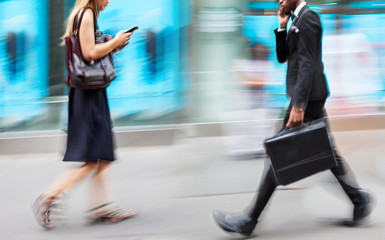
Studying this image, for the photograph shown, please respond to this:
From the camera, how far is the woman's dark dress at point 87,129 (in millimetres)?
3820

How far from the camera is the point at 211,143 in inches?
269

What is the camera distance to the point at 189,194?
15.7ft

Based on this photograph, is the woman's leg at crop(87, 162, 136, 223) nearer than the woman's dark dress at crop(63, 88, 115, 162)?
No

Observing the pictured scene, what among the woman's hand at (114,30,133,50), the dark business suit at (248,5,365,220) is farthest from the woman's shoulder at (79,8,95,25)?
the dark business suit at (248,5,365,220)

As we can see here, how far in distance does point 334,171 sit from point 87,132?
5.75ft

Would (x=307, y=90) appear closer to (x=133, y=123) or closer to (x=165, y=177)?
(x=165, y=177)

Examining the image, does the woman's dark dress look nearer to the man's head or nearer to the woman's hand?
the woman's hand

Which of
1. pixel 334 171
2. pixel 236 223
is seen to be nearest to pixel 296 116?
pixel 334 171

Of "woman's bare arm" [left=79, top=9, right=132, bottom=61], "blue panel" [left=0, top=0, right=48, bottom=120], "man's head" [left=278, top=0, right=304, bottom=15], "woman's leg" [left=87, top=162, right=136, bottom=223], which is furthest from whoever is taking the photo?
"blue panel" [left=0, top=0, right=48, bottom=120]

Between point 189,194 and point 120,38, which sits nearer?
point 120,38

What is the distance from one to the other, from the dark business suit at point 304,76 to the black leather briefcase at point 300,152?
0.11 meters

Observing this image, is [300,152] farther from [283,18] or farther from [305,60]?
[283,18]

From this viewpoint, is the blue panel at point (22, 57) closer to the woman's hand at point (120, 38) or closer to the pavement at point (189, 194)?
the pavement at point (189, 194)

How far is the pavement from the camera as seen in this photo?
3.79 m
